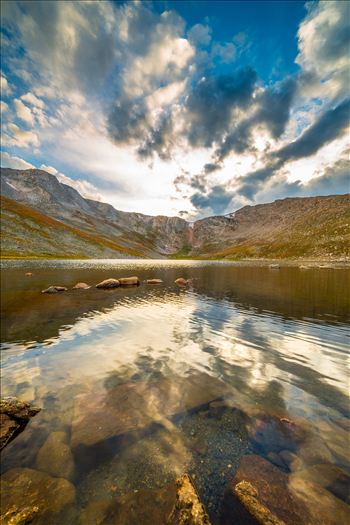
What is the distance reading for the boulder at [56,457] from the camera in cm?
685

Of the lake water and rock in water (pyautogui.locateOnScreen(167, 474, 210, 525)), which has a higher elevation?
rock in water (pyautogui.locateOnScreen(167, 474, 210, 525))

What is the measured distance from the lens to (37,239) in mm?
147125

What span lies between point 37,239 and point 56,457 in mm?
162733

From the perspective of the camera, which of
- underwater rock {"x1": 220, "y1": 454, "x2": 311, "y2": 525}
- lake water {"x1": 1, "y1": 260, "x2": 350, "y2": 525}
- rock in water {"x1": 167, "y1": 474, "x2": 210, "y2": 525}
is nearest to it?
rock in water {"x1": 167, "y1": 474, "x2": 210, "y2": 525}

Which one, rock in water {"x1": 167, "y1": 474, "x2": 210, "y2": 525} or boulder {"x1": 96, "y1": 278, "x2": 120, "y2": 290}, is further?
boulder {"x1": 96, "y1": 278, "x2": 120, "y2": 290}

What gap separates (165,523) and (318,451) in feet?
16.5

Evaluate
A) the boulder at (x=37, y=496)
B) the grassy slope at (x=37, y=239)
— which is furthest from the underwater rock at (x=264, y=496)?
the grassy slope at (x=37, y=239)

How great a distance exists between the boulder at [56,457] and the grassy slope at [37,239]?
129140 millimetres

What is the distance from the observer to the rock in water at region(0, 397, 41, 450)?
8125mm

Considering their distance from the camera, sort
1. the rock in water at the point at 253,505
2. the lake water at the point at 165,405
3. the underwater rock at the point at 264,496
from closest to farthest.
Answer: the rock in water at the point at 253,505, the underwater rock at the point at 264,496, the lake water at the point at 165,405

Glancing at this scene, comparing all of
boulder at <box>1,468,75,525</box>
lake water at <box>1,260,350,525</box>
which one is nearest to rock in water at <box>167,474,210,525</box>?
lake water at <box>1,260,350,525</box>

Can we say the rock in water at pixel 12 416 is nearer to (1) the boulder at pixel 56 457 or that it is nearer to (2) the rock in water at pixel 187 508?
(1) the boulder at pixel 56 457

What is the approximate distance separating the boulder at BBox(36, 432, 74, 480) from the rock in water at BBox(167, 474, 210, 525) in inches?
124

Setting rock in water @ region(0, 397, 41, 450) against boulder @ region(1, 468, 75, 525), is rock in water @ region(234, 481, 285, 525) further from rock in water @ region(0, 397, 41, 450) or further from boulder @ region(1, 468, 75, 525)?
rock in water @ region(0, 397, 41, 450)
